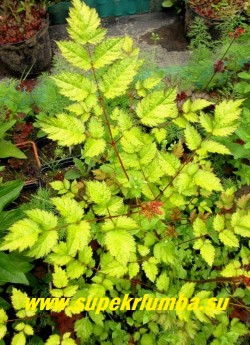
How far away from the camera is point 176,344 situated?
5.40 feet

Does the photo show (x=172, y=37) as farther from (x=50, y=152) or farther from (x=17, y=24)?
(x=50, y=152)

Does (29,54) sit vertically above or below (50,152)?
above

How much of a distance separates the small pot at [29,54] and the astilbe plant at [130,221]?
5.95ft

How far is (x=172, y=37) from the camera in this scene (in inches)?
159

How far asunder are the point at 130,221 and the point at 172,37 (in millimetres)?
3172

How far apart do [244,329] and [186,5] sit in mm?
3275

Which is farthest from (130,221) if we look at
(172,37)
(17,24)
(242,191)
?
(172,37)

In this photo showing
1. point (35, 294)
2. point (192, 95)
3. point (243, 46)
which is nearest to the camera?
point (35, 294)

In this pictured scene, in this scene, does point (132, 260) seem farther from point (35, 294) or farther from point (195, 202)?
point (35, 294)

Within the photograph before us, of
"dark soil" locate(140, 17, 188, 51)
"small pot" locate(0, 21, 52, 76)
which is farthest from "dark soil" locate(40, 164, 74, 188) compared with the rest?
"dark soil" locate(140, 17, 188, 51)

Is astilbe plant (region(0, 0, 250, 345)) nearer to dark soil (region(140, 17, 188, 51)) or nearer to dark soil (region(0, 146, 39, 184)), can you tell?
dark soil (region(0, 146, 39, 184))

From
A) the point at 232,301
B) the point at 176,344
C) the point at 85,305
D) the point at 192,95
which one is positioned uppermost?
the point at 192,95

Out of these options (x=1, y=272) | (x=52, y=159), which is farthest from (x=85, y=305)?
(x=52, y=159)

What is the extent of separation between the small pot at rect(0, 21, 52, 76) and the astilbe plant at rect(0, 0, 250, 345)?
1.81m
